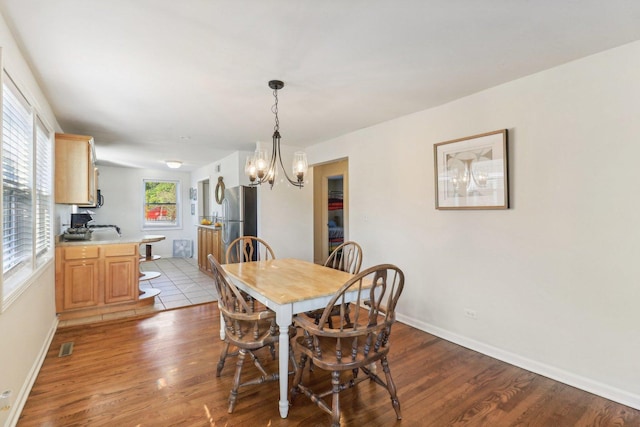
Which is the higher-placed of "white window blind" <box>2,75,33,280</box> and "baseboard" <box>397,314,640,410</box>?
"white window blind" <box>2,75,33,280</box>

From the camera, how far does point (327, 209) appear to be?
20.6 ft

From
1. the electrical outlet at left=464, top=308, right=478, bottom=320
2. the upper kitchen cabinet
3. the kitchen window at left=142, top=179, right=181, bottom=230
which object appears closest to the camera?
the electrical outlet at left=464, top=308, right=478, bottom=320

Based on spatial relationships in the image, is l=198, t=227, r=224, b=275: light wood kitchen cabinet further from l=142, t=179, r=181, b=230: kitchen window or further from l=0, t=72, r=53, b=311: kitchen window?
l=0, t=72, r=53, b=311: kitchen window

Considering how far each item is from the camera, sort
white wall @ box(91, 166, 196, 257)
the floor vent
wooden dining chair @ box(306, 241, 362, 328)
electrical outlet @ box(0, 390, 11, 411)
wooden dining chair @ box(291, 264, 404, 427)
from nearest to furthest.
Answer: electrical outlet @ box(0, 390, 11, 411) < wooden dining chair @ box(291, 264, 404, 427) < wooden dining chair @ box(306, 241, 362, 328) < the floor vent < white wall @ box(91, 166, 196, 257)

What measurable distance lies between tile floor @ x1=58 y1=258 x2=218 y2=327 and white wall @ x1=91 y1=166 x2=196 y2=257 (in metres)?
0.95

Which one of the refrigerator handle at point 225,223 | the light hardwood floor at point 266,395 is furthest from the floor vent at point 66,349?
the refrigerator handle at point 225,223

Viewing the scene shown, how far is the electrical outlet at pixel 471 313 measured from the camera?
111 inches

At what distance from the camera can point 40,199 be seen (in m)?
2.78

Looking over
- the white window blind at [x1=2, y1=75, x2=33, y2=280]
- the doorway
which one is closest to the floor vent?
the white window blind at [x1=2, y1=75, x2=33, y2=280]

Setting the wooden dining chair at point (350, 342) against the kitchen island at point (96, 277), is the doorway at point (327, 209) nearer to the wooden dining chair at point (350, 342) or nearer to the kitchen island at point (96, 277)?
the kitchen island at point (96, 277)

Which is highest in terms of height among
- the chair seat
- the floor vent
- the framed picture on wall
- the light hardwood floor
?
the framed picture on wall

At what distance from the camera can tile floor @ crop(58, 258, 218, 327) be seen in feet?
12.2

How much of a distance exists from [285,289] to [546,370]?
211cm

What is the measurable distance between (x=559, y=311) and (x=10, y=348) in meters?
3.67
